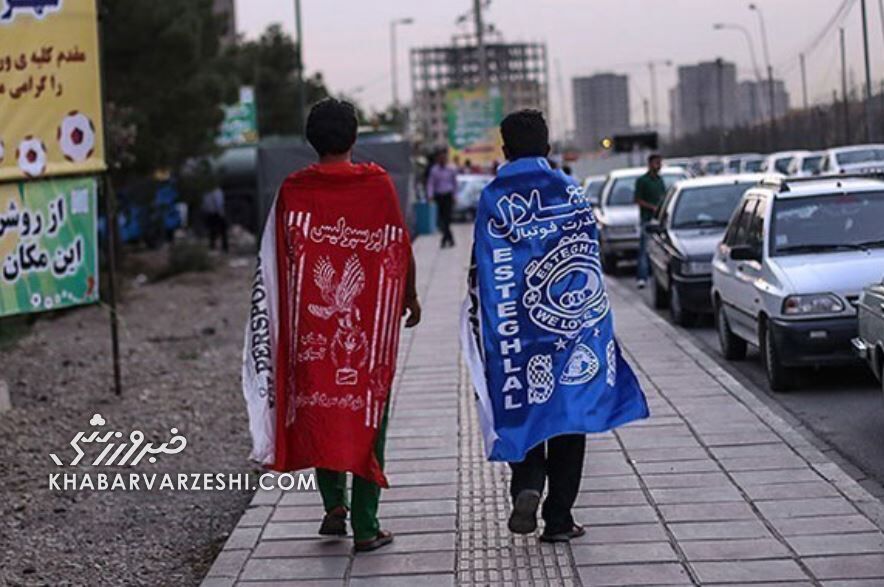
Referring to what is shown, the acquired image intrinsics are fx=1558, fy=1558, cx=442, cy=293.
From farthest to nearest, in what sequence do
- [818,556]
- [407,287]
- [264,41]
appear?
[264,41] < [407,287] < [818,556]

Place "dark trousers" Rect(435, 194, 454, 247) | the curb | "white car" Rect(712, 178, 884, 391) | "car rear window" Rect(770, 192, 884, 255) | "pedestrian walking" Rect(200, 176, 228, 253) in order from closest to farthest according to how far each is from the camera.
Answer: the curb, "white car" Rect(712, 178, 884, 391), "car rear window" Rect(770, 192, 884, 255), "dark trousers" Rect(435, 194, 454, 247), "pedestrian walking" Rect(200, 176, 228, 253)

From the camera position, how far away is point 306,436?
687 centimetres

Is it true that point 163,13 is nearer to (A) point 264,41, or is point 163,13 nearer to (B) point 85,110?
(B) point 85,110

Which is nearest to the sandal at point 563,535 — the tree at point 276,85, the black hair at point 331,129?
the black hair at point 331,129

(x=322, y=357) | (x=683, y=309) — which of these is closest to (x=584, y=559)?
(x=322, y=357)

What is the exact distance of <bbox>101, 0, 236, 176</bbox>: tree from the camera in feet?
87.1

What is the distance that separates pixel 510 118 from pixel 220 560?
241 cm

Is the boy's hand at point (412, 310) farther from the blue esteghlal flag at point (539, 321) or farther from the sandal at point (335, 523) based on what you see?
the sandal at point (335, 523)

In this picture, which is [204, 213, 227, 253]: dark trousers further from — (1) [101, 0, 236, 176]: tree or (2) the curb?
(2) the curb

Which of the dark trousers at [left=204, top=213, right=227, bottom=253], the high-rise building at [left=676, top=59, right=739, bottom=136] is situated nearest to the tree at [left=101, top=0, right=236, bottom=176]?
the dark trousers at [left=204, top=213, right=227, bottom=253]

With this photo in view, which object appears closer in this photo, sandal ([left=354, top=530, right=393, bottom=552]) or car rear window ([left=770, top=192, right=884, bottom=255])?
sandal ([left=354, top=530, right=393, bottom=552])

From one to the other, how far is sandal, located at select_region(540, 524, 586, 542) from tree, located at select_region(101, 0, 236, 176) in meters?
19.4

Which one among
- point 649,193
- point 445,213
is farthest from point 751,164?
point 649,193

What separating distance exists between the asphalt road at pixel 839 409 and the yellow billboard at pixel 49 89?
546 centimetres
